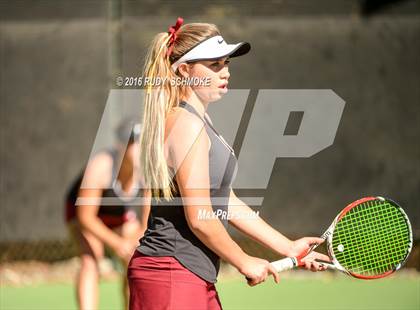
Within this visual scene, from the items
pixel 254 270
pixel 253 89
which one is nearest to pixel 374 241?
pixel 254 270

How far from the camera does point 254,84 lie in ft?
22.8

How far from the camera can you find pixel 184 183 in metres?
2.89

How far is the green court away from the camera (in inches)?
232

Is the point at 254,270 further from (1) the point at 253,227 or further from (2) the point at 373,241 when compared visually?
(2) the point at 373,241

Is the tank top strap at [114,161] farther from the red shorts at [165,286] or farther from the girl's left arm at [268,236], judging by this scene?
the red shorts at [165,286]

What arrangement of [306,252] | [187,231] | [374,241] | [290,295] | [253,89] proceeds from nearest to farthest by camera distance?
[187,231] < [306,252] < [374,241] < [290,295] < [253,89]

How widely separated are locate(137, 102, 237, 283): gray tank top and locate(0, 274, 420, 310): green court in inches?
114

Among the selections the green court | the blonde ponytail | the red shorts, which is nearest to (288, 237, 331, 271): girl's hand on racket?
the red shorts

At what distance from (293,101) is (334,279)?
1.39m

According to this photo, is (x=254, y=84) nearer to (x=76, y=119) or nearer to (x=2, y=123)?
(x=76, y=119)

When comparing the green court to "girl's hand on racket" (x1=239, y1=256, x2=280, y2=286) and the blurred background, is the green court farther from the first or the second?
"girl's hand on racket" (x1=239, y1=256, x2=280, y2=286)

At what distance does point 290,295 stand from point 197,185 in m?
3.53

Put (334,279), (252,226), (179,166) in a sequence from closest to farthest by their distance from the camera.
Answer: (179,166) < (252,226) < (334,279)

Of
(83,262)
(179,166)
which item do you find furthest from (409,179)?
(179,166)
